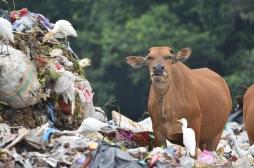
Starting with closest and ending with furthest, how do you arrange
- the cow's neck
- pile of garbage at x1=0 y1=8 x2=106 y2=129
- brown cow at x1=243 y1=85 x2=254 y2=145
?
1. pile of garbage at x1=0 y1=8 x2=106 y2=129
2. the cow's neck
3. brown cow at x1=243 y1=85 x2=254 y2=145

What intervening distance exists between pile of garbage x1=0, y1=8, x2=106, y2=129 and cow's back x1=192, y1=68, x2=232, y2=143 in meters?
1.21

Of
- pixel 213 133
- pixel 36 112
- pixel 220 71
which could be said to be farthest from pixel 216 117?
pixel 220 71

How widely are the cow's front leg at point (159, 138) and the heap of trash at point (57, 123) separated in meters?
0.08

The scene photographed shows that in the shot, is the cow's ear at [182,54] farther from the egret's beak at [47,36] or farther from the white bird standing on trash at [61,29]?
the egret's beak at [47,36]

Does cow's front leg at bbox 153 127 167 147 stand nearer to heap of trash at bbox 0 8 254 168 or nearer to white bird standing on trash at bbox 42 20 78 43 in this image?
heap of trash at bbox 0 8 254 168

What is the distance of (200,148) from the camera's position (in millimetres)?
12977

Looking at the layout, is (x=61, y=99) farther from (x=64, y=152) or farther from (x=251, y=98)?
(x=251, y=98)

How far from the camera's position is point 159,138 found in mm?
11438

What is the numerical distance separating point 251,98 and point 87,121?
3.87 metres

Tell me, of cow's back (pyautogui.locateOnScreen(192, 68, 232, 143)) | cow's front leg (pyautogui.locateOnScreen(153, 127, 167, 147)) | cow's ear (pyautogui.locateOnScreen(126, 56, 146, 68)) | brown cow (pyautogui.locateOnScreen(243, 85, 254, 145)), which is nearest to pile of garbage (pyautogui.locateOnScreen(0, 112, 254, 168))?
cow's front leg (pyautogui.locateOnScreen(153, 127, 167, 147))

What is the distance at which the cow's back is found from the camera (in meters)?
12.3

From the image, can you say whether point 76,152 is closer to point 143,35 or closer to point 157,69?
point 157,69

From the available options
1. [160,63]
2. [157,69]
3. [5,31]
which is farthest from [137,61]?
[5,31]

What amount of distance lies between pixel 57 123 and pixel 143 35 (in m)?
22.3
